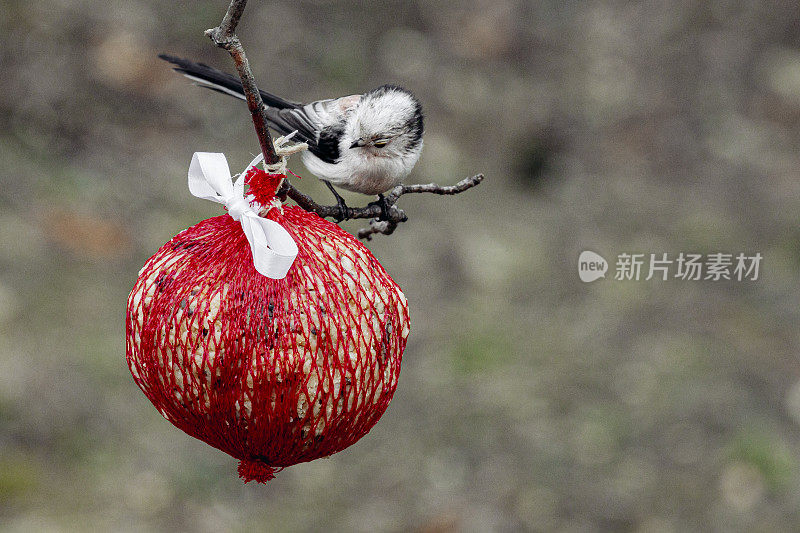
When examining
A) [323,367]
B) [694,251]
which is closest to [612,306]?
[694,251]

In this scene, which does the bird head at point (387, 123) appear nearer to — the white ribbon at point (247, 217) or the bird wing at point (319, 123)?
the bird wing at point (319, 123)

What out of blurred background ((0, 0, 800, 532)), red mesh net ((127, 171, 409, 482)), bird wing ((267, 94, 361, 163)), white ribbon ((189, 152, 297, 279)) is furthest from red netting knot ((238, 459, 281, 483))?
blurred background ((0, 0, 800, 532))

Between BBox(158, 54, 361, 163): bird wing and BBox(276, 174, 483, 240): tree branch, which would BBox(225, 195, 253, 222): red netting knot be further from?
BBox(158, 54, 361, 163): bird wing

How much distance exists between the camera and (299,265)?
174 centimetres

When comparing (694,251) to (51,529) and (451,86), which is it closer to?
(451,86)

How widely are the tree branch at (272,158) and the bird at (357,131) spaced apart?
2 cm

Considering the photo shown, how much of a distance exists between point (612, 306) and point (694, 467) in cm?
127

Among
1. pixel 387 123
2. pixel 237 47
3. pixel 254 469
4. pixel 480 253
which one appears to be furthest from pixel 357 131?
pixel 480 253

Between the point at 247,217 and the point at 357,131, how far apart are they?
0.43 m

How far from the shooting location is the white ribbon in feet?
5.02

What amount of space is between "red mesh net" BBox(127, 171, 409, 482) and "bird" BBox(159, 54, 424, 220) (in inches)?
5.8

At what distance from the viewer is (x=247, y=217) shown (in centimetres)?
162

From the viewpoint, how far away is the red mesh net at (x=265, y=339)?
1.69 meters

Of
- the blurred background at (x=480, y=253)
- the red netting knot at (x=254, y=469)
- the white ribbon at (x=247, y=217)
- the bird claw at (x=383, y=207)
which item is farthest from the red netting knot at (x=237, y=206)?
the blurred background at (x=480, y=253)
